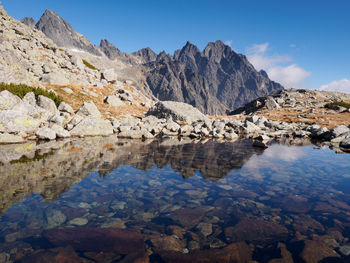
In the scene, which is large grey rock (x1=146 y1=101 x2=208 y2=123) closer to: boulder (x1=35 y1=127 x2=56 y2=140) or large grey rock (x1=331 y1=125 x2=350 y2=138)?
boulder (x1=35 y1=127 x2=56 y2=140)

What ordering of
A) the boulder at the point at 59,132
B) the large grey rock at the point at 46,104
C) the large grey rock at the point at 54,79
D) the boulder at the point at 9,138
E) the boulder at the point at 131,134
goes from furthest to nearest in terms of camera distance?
the large grey rock at the point at 54,79
the large grey rock at the point at 46,104
the boulder at the point at 131,134
the boulder at the point at 59,132
the boulder at the point at 9,138

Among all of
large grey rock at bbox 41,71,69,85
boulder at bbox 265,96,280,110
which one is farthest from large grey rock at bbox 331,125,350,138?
large grey rock at bbox 41,71,69,85

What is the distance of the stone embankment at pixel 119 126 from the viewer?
68.1 feet

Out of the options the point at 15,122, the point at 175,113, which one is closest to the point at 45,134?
the point at 15,122

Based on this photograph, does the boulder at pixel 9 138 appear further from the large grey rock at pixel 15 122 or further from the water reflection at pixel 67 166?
the water reflection at pixel 67 166

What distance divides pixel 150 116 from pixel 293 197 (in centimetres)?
2951

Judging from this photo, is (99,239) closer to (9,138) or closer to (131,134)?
(9,138)

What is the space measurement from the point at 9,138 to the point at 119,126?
42.6 ft

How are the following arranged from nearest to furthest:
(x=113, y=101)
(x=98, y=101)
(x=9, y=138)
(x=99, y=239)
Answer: (x=99, y=239)
(x=9, y=138)
(x=98, y=101)
(x=113, y=101)

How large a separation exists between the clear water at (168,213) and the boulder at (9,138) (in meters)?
7.71

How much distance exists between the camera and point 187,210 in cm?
698

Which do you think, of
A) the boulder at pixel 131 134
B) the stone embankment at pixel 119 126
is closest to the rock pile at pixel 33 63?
the stone embankment at pixel 119 126

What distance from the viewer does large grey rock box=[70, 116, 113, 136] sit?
24.4m

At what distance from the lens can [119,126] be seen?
29.2 meters
